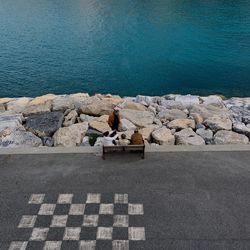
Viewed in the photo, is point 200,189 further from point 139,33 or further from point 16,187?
point 139,33

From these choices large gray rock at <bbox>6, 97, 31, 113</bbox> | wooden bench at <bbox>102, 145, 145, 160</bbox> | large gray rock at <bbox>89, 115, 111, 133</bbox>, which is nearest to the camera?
wooden bench at <bbox>102, 145, 145, 160</bbox>

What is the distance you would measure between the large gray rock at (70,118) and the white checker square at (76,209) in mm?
9087

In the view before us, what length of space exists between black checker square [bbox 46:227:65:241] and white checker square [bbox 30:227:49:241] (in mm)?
121

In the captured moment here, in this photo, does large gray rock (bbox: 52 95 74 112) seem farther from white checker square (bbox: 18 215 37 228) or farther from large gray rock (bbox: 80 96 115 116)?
white checker square (bbox: 18 215 37 228)

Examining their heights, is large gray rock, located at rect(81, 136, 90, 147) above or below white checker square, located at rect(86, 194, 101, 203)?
below

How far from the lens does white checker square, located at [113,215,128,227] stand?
1154 centimetres

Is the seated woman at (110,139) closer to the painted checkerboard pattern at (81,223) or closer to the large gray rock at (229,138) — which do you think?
the painted checkerboard pattern at (81,223)

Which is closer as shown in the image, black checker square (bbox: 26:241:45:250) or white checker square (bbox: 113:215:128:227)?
black checker square (bbox: 26:241:45:250)

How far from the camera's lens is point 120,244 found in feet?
35.3

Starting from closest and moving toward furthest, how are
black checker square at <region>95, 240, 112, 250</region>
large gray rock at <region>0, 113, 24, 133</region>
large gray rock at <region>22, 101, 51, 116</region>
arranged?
1. black checker square at <region>95, 240, 112, 250</region>
2. large gray rock at <region>0, 113, 24, 133</region>
3. large gray rock at <region>22, 101, 51, 116</region>

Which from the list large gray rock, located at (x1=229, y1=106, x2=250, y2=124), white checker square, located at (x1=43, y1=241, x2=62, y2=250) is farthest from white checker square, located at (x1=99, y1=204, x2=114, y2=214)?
large gray rock, located at (x1=229, y1=106, x2=250, y2=124)

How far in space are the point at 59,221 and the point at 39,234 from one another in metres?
0.78

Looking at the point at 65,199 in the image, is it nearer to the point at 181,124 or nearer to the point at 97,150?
the point at 97,150

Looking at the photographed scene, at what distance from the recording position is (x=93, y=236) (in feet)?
36.3
